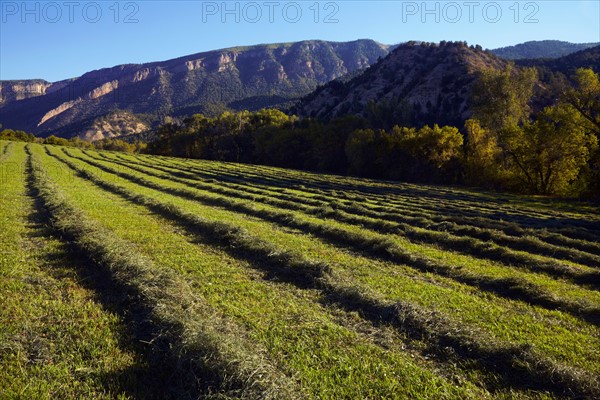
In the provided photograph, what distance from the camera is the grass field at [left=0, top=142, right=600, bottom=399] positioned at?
6.59m

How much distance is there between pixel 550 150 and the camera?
47719 mm

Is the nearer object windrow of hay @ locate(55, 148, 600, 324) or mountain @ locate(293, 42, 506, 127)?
windrow of hay @ locate(55, 148, 600, 324)

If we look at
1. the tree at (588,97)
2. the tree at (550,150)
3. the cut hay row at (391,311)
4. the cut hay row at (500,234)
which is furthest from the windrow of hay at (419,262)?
the tree at (550,150)

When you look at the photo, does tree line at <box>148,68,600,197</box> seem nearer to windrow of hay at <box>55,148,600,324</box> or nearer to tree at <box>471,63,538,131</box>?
tree at <box>471,63,538,131</box>

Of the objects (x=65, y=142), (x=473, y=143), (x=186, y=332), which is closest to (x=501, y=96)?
(x=473, y=143)

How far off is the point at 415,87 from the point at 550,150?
101m

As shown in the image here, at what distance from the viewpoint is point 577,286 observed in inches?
507

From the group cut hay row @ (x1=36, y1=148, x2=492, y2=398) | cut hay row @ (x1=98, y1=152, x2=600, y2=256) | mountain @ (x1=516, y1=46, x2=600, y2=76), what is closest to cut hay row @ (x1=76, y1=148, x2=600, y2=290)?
cut hay row @ (x1=98, y1=152, x2=600, y2=256)

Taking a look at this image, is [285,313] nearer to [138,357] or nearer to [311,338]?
[311,338]

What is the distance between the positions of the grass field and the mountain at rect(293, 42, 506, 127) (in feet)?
263

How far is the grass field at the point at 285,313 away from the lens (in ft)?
21.6

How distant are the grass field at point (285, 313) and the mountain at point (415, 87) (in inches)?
3151

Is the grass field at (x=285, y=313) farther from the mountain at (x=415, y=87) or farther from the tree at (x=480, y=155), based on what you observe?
the mountain at (x=415, y=87)

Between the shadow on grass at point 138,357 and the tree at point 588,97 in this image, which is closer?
the shadow on grass at point 138,357
